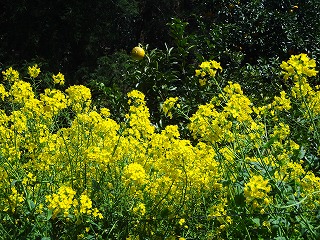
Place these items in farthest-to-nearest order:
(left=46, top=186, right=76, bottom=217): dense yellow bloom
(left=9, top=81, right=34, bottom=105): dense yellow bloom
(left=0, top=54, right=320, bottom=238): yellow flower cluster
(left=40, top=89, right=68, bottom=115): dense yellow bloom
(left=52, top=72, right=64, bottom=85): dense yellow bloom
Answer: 1. (left=52, top=72, right=64, bottom=85): dense yellow bloom
2. (left=9, top=81, right=34, bottom=105): dense yellow bloom
3. (left=40, top=89, right=68, bottom=115): dense yellow bloom
4. (left=0, top=54, right=320, bottom=238): yellow flower cluster
5. (left=46, top=186, right=76, bottom=217): dense yellow bloom

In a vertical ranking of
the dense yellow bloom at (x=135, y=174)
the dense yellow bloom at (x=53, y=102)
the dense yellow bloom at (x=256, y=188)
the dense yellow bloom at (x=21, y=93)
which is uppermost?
the dense yellow bloom at (x=21, y=93)

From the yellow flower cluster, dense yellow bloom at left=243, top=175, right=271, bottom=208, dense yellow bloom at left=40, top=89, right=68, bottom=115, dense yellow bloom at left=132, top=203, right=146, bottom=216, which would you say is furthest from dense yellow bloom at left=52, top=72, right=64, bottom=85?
dense yellow bloom at left=243, top=175, right=271, bottom=208

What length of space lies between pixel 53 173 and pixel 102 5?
4.92 m

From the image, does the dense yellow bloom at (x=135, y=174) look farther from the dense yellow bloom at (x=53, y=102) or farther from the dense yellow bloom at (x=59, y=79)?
the dense yellow bloom at (x=59, y=79)

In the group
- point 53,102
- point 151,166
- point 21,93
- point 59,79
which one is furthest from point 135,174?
point 59,79

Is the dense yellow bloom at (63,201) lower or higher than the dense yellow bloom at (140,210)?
lower

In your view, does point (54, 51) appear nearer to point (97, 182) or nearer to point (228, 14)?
point (228, 14)

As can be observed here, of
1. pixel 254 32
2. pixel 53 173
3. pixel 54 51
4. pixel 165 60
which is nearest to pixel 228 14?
pixel 254 32

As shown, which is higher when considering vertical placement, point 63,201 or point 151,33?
point 151,33

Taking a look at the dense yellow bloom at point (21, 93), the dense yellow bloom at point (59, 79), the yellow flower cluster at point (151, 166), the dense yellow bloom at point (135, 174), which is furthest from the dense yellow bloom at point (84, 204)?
the dense yellow bloom at point (59, 79)

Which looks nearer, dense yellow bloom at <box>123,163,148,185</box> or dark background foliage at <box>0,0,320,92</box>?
dense yellow bloom at <box>123,163,148,185</box>

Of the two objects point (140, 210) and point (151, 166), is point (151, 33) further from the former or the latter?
point (140, 210)

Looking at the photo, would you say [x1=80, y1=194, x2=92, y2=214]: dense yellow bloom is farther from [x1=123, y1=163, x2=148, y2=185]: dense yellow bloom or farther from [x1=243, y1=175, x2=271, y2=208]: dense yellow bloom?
[x1=243, y1=175, x2=271, y2=208]: dense yellow bloom

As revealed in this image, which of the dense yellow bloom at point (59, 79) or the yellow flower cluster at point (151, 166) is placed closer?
the yellow flower cluster at point (151, 166)
